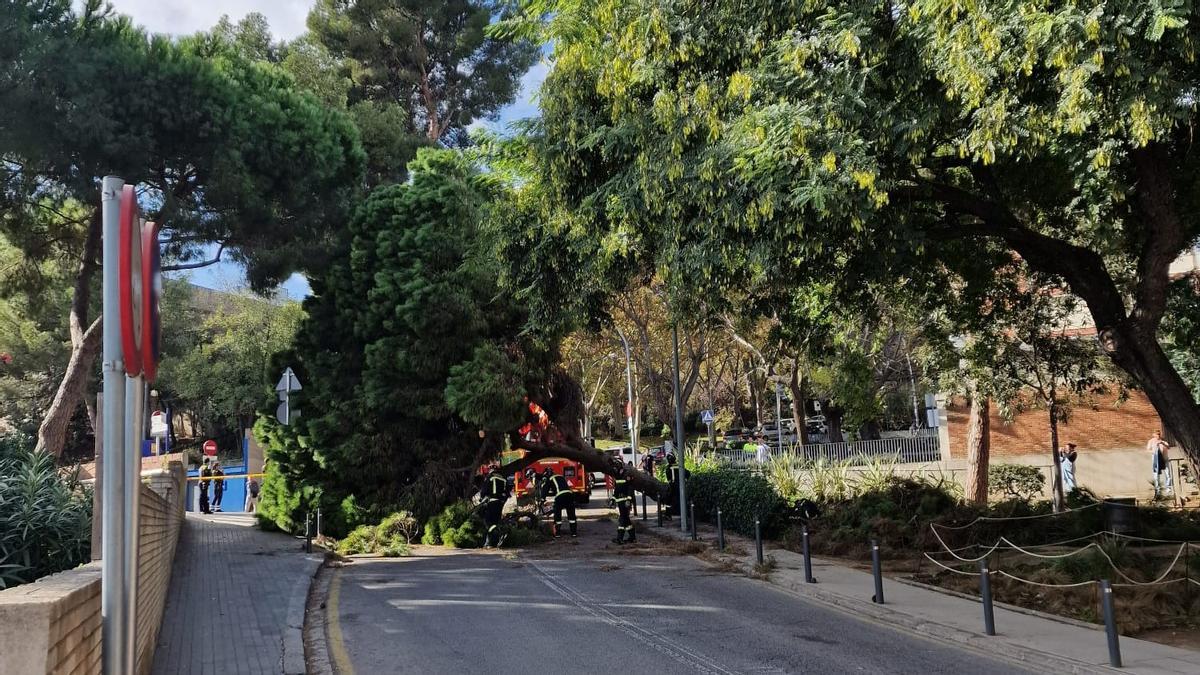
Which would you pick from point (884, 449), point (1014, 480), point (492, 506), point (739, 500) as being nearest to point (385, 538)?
point (492, 506)

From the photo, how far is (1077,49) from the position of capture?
7641mm

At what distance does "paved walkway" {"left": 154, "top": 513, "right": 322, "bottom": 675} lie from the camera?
29.8ft

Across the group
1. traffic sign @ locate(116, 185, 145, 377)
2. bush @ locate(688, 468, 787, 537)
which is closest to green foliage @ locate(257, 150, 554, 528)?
bush @ locate(688, 468, 787, 537)

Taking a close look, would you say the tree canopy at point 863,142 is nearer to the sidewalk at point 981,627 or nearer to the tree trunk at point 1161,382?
the tree trunk at point 1161,382

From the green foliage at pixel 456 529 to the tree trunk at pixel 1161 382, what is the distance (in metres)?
12.1

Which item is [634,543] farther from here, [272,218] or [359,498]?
[272,218]

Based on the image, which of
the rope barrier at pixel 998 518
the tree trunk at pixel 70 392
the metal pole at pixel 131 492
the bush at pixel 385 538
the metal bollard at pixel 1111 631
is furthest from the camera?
the tree trunk at pixel 70 392

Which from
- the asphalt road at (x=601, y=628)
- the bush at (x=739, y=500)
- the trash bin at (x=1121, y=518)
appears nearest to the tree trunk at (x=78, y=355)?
the asphalt road at (x=601, y=628)

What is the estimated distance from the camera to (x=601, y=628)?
10.4 m

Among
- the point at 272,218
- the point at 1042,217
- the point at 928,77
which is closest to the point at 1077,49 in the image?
the point at 928,77

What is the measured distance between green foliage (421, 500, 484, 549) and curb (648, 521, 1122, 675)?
753 centimetres

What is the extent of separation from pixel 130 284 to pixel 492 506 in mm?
15437

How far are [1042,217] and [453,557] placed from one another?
12.2 meters

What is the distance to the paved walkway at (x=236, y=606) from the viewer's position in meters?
9.08
